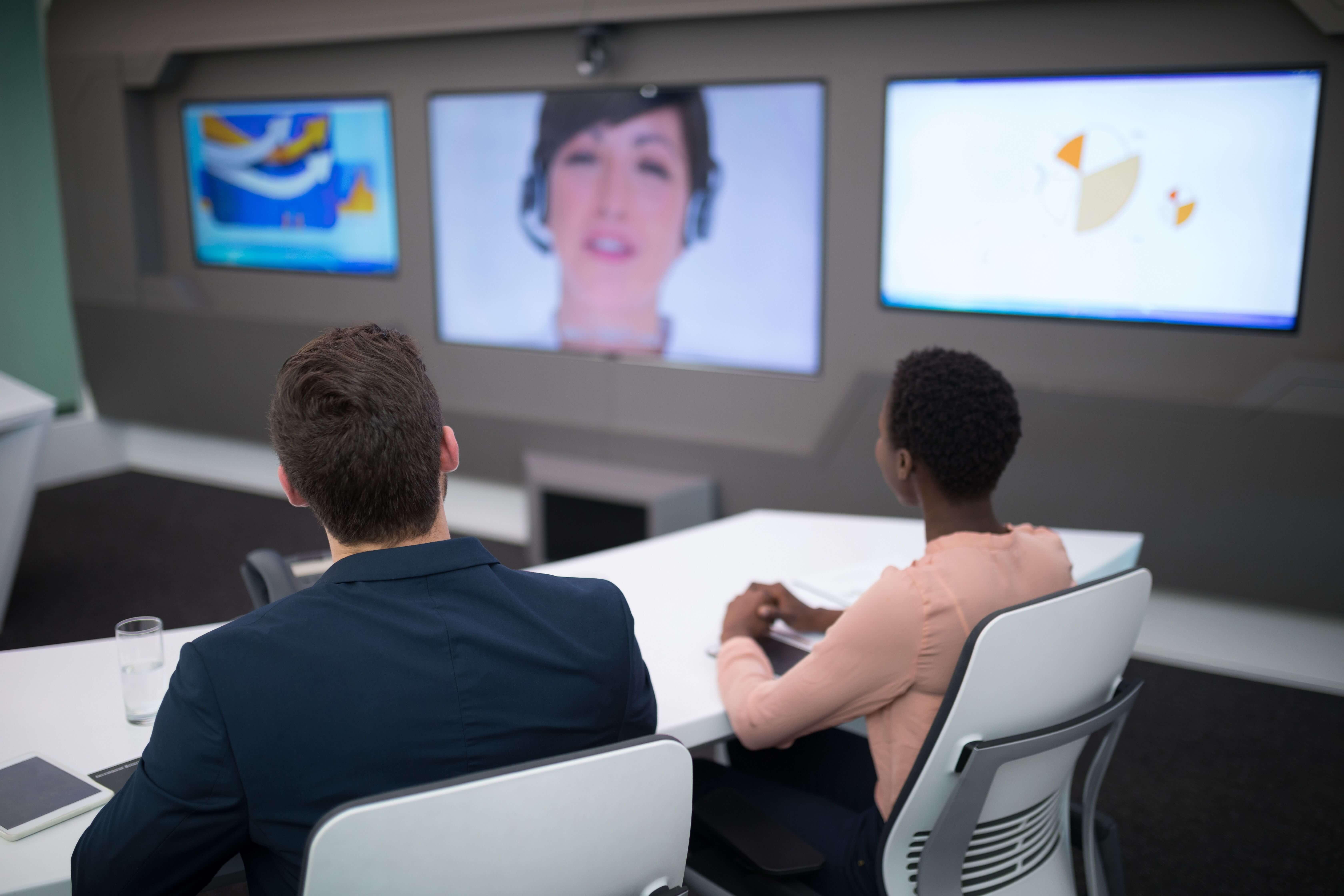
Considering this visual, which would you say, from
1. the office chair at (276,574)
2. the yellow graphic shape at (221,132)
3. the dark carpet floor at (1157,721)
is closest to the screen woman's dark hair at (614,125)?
the dark carpet floor at (1157,721)

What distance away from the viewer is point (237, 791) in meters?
1.00

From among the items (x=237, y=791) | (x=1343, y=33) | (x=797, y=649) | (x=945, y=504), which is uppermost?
(x=1343, y=33)

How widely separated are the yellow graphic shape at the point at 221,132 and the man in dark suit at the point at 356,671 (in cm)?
493

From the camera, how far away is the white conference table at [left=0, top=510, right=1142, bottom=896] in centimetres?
145

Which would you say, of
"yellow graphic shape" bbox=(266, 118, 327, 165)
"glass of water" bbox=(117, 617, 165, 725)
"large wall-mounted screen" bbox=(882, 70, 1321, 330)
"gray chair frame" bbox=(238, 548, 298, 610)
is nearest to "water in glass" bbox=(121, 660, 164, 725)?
"glass of water" bbox=(117, 617, 165, 725)

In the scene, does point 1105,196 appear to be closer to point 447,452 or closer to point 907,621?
point 907,621

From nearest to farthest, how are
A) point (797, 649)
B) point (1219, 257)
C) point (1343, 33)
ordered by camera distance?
point (797, 649) < point (1343, 33) < point (1219, 257)

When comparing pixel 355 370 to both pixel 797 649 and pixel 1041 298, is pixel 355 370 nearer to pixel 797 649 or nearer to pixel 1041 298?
pixel 797 649

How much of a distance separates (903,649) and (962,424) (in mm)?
339

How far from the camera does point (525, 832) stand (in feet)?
3.10

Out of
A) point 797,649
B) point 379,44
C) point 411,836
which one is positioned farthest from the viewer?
point 379,44

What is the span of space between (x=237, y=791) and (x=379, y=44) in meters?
4.52

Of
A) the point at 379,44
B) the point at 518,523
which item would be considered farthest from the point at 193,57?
Answer: the point at 518,523

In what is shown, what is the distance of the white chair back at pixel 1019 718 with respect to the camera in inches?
49.3
